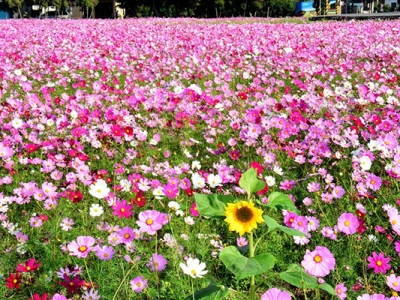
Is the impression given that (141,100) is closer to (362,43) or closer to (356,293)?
(356,293)

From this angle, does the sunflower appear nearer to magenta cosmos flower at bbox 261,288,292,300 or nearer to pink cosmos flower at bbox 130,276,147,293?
magenta cosmos flower at bbox 261,288,292,300

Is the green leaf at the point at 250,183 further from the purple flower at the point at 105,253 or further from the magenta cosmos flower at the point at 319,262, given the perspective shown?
the purple flower at the point at 105,253

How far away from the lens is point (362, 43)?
9086mm

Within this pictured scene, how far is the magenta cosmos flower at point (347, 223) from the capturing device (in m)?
1.81

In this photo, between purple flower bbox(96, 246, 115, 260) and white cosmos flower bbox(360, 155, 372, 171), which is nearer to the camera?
purple flower bbox(96, 246, 115, 260)

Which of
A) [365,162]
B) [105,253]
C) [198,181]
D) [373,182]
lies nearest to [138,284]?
[105,253]

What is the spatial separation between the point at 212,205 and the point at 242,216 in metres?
0.12

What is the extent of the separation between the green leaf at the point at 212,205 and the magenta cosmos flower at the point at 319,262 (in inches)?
11.4

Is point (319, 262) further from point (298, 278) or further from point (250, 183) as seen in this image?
point (250, 183)

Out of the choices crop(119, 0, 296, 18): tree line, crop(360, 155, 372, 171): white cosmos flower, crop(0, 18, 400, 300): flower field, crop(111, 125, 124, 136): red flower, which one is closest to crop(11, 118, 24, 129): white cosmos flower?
crop(0, 18, 400, 300): flower field

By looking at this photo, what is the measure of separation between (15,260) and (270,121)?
6.50 ft

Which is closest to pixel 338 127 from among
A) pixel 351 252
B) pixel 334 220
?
pixel 334 220

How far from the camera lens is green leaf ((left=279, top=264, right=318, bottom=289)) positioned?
1218mm

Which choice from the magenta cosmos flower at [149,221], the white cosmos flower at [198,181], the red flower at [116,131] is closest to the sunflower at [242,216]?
the magenta cosmos flower at [149,221]
